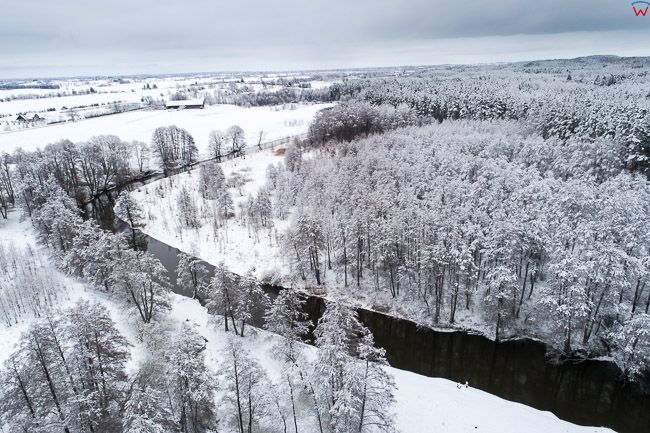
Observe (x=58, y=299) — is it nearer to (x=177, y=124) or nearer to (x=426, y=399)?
(x=426, y=399)

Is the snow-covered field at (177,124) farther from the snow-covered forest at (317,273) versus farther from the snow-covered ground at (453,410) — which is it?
the snow-covered ground at (453,410)

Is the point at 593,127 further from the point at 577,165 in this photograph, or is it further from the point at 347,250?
the point at 347,250

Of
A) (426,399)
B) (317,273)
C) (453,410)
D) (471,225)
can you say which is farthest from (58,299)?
(471,225)

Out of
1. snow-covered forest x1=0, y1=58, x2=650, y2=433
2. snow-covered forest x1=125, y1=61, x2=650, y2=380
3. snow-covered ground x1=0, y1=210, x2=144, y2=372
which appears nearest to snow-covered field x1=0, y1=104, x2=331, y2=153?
snow-covered forest x1=0, y1=58, x2=650, y2=433

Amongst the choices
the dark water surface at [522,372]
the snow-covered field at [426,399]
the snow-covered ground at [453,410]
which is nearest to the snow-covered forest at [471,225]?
the dark water surface at [522,372]

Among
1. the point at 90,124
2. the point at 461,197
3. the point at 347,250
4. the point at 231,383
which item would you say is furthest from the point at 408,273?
the point at 90,124
